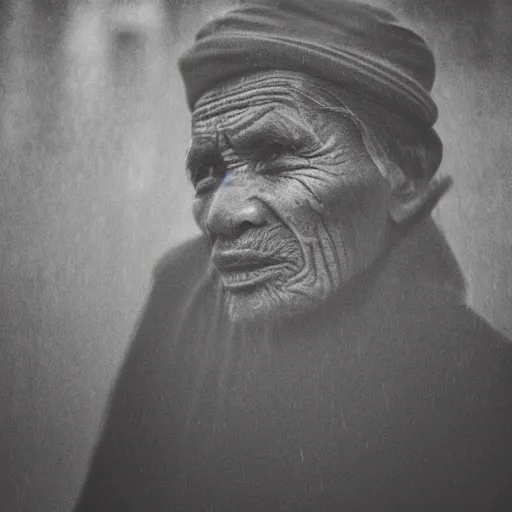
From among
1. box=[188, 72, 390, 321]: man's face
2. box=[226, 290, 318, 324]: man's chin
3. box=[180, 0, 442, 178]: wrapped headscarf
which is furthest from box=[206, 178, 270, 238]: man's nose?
box=[180, 0, 442, 178]: wrapped headscarf

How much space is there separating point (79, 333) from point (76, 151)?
16.9 inches

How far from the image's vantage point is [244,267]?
95 centimetres

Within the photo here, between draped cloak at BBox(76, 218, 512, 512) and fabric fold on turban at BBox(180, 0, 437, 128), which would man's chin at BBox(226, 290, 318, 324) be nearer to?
draped cloak at BBox(76, 218, 512, 512)

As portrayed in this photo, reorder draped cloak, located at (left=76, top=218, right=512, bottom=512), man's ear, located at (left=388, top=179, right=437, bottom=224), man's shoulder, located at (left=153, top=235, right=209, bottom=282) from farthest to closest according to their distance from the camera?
man's shoulder, located at (left=153, top=235, right=209, bottom=282)
man's ear, located at (left=388, top=179, right=437, bottom=224)
draped cloak, located at (left=76, top=218, right=512, bottom=512)

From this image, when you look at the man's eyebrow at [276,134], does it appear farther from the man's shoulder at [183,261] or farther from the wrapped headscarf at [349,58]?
the man's shoulder at [183,261]

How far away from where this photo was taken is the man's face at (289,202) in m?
0.92

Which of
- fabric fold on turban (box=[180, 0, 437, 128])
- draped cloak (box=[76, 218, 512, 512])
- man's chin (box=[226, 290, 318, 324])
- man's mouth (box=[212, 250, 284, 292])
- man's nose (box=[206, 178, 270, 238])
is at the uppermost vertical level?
fabric fold on turban (box=[180, 0, 437, 128])

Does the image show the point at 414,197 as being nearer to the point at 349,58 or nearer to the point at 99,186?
the point at 349,58

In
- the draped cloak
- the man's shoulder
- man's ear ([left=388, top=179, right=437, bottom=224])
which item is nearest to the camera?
the draped cloak

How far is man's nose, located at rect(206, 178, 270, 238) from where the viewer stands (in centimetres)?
93

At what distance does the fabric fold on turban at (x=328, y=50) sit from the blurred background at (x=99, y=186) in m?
0.10

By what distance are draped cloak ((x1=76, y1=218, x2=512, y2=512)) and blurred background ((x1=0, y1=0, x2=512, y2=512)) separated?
75mm

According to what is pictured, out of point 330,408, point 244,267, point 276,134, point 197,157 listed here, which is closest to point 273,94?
point 276,134

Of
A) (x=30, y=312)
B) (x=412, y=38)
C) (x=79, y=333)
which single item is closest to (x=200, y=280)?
(x=79, y=333)
